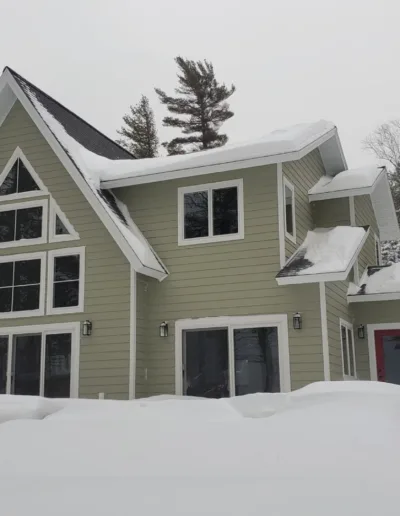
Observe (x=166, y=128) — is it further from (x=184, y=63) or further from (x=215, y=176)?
(x=215, y=176)

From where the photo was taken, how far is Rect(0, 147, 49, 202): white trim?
36.0 feet

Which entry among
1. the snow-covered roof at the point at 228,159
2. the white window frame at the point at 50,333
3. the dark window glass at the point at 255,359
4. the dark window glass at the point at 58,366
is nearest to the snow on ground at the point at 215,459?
the dark window glass at the point at 255,359

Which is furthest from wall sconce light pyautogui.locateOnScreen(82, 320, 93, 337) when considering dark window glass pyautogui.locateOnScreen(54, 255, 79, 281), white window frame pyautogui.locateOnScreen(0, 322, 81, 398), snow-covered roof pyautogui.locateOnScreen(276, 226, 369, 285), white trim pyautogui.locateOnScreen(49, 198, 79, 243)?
snow-covered roof pyautogui.locateOnScreen(276, 226, 369, 285)

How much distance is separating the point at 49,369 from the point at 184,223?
3.27 meters

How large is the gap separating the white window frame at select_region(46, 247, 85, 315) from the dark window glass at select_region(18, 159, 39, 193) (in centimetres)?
131

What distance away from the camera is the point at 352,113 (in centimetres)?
6125

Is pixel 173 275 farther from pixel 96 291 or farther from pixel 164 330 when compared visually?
pixel 96 291

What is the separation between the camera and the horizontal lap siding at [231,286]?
9.34 meters

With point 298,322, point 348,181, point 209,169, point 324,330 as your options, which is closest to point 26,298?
point 209,169

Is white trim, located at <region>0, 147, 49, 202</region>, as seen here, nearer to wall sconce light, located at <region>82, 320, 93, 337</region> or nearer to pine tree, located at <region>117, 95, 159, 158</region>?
wall sconce light, located at <region>82, 320, 93, 337</region>

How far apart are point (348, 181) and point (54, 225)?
18.2 ft

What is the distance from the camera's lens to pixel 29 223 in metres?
11.0

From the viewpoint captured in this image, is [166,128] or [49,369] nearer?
[49,369]

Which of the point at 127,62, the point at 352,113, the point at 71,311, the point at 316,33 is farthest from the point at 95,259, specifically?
the point at 352,113
